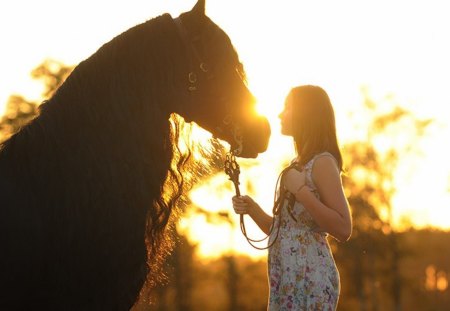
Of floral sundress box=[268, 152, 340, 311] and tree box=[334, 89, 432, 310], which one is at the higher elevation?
tree box=[334, 89, 432, 310]

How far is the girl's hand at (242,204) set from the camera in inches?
211

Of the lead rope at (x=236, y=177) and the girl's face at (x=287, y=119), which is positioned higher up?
the girl's face at (x=287, y=119)

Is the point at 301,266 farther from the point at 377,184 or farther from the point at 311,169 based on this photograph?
the point at 377,184

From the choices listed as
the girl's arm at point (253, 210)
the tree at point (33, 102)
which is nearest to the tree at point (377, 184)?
the tree at point (33, 102)

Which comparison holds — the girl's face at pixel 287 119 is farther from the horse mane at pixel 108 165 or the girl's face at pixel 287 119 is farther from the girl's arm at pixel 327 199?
the horse mane at pixel 108 165

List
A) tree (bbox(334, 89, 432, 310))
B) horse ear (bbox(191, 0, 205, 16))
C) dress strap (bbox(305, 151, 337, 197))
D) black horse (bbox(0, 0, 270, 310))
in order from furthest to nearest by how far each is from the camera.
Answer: tree (bbox(334, 89, 432, 310))
dress strap (bbox(305, 151, 337, 197))
horse ear (bbox(191, 0, 205, 16))
black horse (bbox(0, 0, 270, 310))

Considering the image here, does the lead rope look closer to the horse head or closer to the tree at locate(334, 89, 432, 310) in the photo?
the horse head

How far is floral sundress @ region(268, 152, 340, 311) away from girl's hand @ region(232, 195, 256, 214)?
0.73ft

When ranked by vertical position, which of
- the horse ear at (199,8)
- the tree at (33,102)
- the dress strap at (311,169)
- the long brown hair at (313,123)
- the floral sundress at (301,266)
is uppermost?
the tree at (33,102)

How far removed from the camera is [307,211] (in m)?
5.17

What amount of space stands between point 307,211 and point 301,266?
35cm

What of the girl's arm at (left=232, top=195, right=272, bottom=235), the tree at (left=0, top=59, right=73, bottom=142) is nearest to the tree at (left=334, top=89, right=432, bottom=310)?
the tree at (left=0, top=59, right=73, bottom=142)

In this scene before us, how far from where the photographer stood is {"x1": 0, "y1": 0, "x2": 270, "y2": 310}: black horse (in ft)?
13.7

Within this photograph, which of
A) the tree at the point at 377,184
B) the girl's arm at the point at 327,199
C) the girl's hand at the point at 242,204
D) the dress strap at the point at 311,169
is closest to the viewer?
the girl's arm at the point at 327,199
